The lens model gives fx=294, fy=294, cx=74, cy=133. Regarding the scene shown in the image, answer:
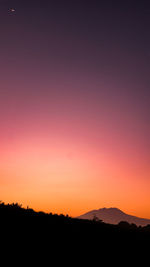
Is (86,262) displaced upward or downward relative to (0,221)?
downward

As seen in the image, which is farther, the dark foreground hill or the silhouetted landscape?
the silhouetted landscape

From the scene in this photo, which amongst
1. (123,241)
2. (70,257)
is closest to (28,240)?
(70,257)

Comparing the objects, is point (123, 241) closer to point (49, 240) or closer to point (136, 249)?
point (136, 249)

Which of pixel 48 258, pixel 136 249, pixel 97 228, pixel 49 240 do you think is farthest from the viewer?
pixel 97 228

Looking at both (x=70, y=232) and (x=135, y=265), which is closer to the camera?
(x=135, y=265)

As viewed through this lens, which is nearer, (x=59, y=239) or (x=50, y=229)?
(x=59, y=239)

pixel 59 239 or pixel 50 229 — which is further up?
pixel 50 229

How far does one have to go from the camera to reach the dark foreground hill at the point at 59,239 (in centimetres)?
1116

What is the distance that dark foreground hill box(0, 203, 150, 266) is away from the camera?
11.2 metres

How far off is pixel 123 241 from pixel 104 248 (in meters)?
2.22

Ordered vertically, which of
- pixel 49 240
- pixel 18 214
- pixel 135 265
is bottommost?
pixel 135 265

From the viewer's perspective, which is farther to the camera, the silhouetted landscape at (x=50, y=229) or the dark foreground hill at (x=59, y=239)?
the silhouetted landscape at (x=50, y=229)

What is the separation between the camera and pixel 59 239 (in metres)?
12.7

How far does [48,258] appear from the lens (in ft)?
35.2
